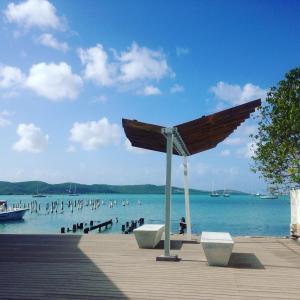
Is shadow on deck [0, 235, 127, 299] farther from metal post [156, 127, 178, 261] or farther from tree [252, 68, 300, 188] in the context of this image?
tree [252, 68, 300, 188]

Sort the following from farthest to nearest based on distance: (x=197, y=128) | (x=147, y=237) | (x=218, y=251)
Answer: (x=147, y=237)
(x=197, y=128)
(x=218, y=251)

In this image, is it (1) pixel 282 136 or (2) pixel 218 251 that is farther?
(1) pixel 282 136

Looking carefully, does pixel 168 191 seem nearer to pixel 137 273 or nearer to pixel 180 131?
pixel 180 131

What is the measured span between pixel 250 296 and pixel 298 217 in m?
8.69

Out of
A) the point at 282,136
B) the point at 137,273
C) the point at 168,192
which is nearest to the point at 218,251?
the point at 168,192

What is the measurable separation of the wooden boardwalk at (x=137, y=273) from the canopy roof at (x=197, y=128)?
2833mm

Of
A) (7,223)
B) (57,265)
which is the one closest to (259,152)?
(57,265)

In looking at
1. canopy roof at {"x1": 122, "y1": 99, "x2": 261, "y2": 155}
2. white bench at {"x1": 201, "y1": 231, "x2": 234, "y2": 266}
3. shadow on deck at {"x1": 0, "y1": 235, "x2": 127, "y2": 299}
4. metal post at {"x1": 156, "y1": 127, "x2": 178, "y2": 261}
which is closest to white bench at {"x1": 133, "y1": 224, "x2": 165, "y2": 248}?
shadow on deck at {"x1": 0, "y1": 235, "x2": 127, "y2": 299}

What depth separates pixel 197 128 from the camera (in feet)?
31.0

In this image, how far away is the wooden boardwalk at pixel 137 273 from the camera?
5883 millimetres

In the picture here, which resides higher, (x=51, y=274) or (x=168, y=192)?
(x=168, y=192)

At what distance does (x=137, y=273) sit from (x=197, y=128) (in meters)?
3.70

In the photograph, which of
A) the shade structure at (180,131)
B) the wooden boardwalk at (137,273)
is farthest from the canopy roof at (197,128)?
the wooden boardwalk at (137,273)

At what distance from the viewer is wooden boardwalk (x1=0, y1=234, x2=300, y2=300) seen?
5883 millimetres
